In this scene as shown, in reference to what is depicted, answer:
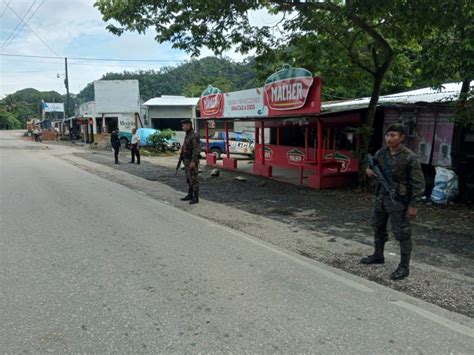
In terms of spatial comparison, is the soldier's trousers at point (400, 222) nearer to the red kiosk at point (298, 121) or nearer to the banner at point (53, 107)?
the red kiosk at point (298, 121)

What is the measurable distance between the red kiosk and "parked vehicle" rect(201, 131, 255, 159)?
522 centimetres

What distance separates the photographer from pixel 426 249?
617cm

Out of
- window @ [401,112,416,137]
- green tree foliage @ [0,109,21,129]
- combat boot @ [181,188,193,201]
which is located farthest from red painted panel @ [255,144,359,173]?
green tree foliage @ [0,109,21,129]

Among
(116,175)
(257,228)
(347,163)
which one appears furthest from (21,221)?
(347,163)

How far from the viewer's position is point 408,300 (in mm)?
4156

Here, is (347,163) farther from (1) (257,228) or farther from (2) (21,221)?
(2) (21,221)

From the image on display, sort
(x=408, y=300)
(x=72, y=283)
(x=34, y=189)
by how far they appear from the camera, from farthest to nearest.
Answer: (x=34, y=189) < (x=72, y=283) < (x=408, y=300)

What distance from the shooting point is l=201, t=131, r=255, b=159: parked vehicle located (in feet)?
79.5

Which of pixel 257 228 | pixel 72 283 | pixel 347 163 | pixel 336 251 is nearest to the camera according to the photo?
pixel 72 283

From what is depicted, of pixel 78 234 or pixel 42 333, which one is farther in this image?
pixel 78 234

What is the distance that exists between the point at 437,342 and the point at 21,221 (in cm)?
680

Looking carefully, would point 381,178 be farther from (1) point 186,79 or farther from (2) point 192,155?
(1) point 186,79

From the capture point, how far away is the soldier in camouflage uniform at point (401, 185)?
4664 mm

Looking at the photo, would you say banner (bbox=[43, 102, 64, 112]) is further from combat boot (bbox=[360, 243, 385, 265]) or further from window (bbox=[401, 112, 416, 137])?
combat boot (bbox=[360, 243, 385, 265])
